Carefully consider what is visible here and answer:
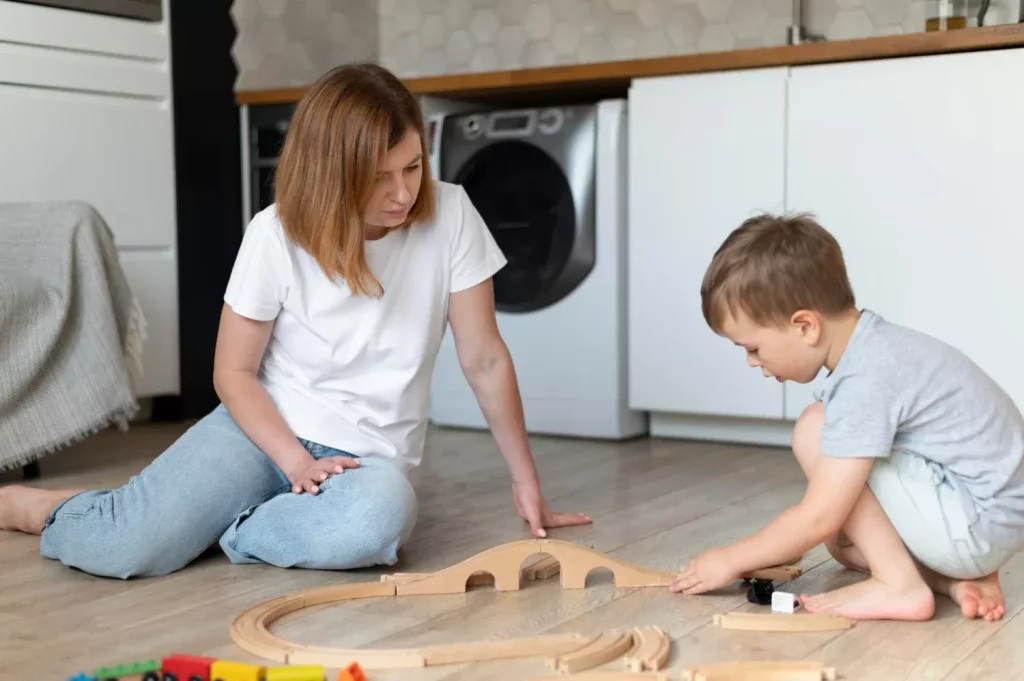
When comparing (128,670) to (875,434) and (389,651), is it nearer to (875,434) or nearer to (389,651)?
(389,651)

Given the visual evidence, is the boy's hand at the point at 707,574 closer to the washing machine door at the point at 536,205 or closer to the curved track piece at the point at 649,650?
the curved track piece at the point at 649,650

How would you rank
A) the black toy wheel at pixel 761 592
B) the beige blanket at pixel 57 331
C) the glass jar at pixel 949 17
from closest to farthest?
the black toy wheel at pixel 761 592, the beige blanket at pixel 57 331, the glass jar at pixel 949 17

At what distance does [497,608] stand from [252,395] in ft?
1.56

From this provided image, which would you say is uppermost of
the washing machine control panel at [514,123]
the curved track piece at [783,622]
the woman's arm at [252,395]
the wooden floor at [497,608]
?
the washing machine control panel at [514,123]

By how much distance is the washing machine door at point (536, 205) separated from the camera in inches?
111

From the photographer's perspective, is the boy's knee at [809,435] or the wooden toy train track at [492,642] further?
the boy's knee at [809,435]

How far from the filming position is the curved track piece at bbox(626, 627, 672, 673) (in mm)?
1214

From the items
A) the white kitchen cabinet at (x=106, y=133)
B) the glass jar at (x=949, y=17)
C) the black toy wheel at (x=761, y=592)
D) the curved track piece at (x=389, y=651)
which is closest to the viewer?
the curved track piece at (x=389, y=651)

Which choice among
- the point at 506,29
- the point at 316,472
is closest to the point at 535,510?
the point at 316,472

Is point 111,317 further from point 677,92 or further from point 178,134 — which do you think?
point 677,92

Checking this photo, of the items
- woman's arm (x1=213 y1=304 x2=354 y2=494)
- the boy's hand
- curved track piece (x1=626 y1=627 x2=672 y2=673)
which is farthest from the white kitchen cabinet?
curved track piece (x1=626 y1=627 x2=672 y2=673)

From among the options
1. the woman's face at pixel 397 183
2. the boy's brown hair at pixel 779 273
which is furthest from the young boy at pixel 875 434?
the woman's face at pixel 397 183

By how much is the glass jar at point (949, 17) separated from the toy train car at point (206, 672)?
6.16 ft

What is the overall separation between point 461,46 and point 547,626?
102 inches
